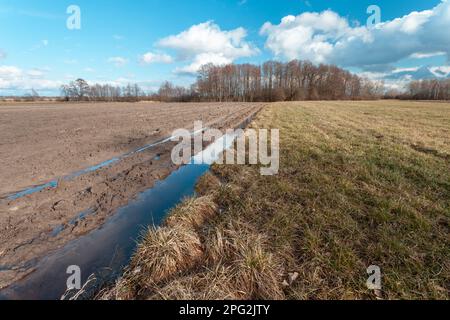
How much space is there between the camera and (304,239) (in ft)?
11.9

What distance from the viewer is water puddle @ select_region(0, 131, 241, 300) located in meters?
2.97

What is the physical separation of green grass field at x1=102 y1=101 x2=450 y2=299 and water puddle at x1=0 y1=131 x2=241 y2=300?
0.58 meters

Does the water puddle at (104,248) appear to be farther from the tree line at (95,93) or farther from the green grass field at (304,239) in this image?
the tree line at (95,93)

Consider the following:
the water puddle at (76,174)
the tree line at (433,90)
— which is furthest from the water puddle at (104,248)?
the tree line at (433,90)

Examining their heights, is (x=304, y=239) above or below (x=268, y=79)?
below

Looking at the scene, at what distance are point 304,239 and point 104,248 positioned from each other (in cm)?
344

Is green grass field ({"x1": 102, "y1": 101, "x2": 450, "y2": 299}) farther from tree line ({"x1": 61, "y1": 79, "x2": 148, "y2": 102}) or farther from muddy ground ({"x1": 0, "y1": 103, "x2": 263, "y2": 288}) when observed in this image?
tree line ({"x1": 61, "y1": 79, "x2": 148, "y2": 102})

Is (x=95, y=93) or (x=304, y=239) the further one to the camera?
(x=95, y=93)

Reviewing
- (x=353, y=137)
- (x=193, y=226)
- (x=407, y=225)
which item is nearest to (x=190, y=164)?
(x=193, y=226)

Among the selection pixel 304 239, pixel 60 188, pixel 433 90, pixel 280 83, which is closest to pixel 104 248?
pixel 60 188

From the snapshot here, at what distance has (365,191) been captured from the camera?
5262 mm

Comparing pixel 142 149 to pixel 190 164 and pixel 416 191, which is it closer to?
pixel 190 164

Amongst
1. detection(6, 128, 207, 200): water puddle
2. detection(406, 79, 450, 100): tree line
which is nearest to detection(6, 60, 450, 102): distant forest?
detection(406, 79, 450, 100): tree line

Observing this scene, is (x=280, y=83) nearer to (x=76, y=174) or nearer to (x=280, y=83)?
(x=280, y=83)
